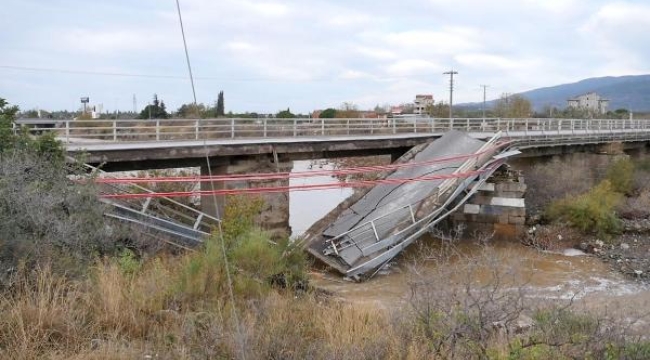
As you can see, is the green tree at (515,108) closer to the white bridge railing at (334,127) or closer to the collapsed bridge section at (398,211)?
the white bridge railing at (334,127)

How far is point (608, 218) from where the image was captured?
2158 cm

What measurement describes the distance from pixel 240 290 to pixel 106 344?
231 cm

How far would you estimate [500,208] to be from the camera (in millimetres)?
21156

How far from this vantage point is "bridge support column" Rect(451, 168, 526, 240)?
21.0 meters

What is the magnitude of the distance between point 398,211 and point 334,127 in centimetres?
1917

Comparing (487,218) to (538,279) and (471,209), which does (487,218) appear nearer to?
(471,209)

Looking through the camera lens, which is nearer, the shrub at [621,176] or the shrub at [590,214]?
the shrub at [590,214]

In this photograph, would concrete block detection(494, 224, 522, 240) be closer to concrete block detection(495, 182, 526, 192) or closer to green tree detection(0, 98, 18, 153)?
concrete block detection(495, 182, 526, 192)

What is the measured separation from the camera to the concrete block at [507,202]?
2095 cm

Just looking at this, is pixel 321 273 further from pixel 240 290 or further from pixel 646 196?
pixel 646 196

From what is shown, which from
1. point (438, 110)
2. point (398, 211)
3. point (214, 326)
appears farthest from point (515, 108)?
point (214, 326)

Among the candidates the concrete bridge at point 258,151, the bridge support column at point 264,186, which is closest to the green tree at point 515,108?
the concrete bridge at point 258,151

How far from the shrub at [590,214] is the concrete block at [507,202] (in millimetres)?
2448

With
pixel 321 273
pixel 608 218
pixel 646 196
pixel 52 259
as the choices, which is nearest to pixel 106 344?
pixel 52 259
